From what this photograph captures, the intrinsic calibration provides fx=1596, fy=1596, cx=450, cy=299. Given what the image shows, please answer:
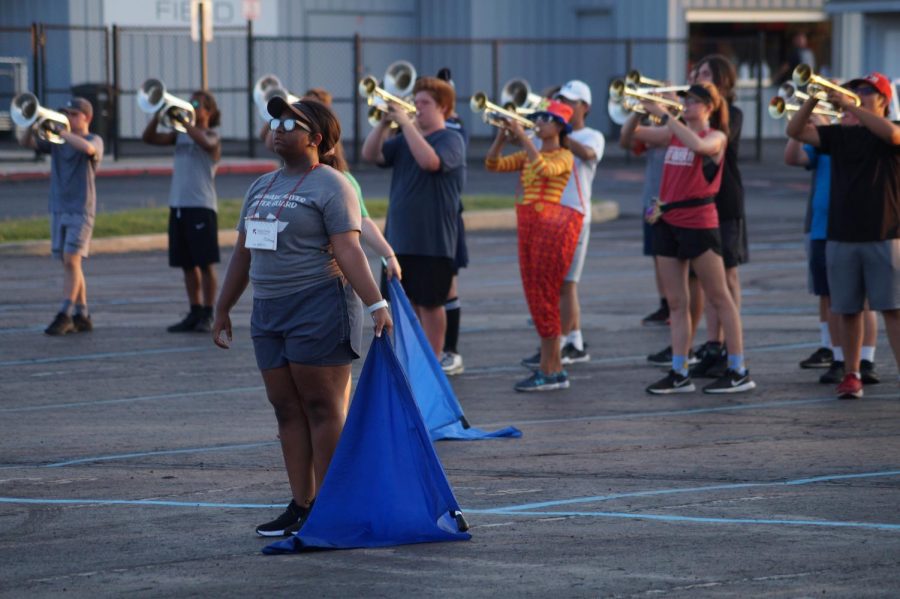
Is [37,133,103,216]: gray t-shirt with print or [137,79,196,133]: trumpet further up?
[137,79,196,133]: trumpet

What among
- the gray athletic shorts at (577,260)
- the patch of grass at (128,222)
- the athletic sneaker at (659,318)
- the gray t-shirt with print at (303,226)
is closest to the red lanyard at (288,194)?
the gray t-shirt with print at (303,226)

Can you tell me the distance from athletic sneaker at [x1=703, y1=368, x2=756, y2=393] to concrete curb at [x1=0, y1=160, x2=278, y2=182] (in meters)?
17.4

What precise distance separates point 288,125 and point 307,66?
1170 inches

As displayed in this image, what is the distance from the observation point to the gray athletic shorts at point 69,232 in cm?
1259

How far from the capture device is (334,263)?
262 inches

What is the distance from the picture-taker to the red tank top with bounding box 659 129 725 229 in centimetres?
997

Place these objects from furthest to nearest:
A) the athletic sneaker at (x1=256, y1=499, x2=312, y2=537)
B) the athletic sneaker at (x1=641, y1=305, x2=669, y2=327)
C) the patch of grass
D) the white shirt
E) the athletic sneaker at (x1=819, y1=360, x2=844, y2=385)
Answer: the patch of grass
the athletic sneaker at (x1=641, y1=305, x2=669, y2=327)
the white shirt
the athletic sneaker at (x1=819, y1=360, x2=844, y2=385)
the athletic sneaker at (x1=256, y1=499, x2=312, y2=537)

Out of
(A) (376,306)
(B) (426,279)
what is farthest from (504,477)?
(B) (426,279)

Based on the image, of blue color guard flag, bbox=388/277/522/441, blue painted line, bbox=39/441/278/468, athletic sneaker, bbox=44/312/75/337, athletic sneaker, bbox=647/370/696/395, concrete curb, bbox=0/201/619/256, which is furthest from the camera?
concrete curb, bbox=0/201/619/256

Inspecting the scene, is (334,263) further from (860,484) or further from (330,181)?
(860,484)

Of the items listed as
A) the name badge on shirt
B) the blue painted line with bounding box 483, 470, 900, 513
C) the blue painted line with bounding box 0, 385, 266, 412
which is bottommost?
the blue painted line with bounding box 0, 385, 266, 412

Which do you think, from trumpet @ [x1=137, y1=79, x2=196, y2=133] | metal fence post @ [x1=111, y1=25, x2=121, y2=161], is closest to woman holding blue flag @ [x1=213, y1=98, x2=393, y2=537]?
trumpet @ [x1=137, y1=79, x2=196, y2=133]

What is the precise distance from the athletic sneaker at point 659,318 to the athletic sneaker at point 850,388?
3.17m

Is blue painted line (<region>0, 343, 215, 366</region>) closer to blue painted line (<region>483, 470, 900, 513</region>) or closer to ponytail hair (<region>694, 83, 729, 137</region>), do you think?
ponytail hair (<region>694, 83, 729, 137</region>)
